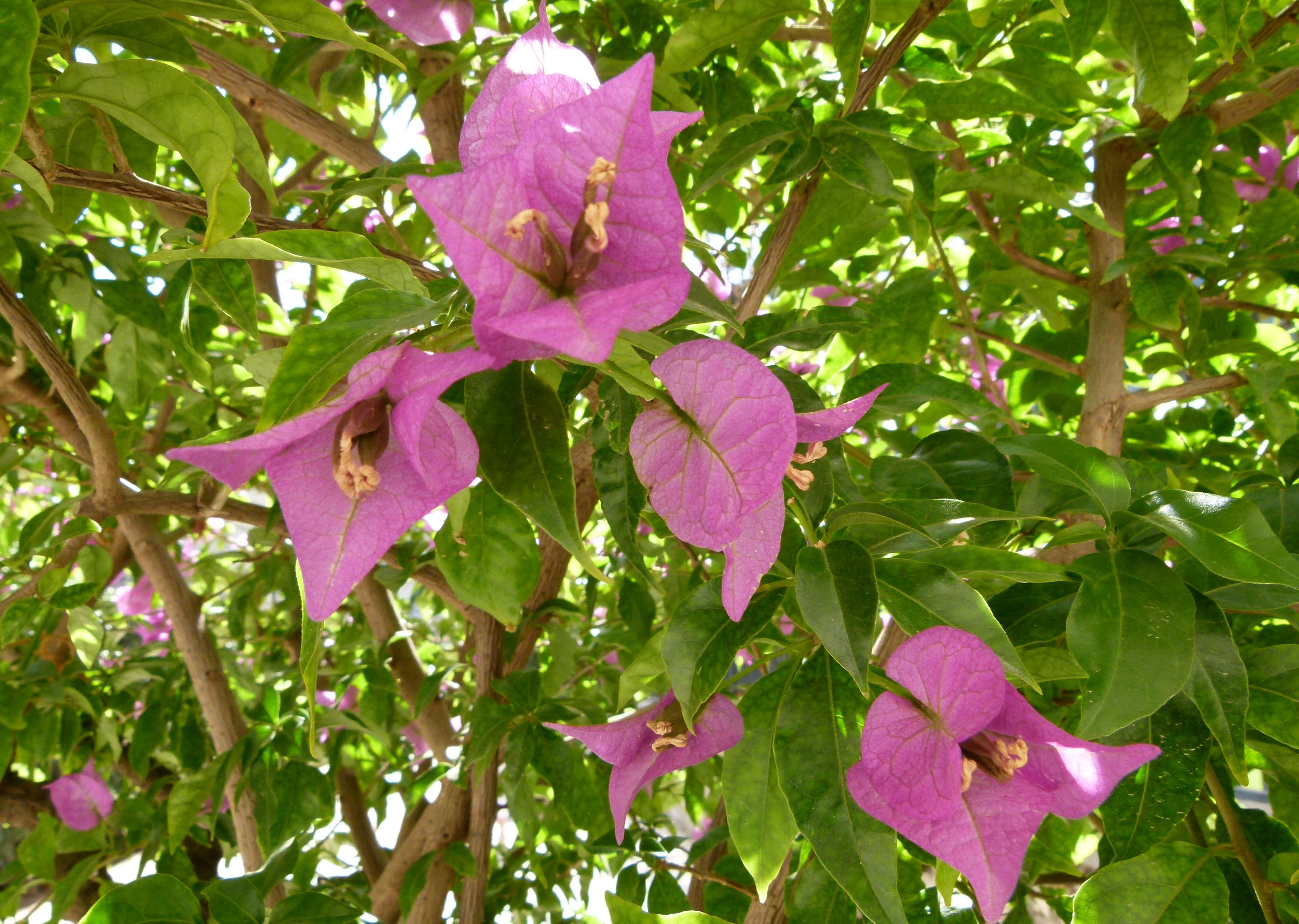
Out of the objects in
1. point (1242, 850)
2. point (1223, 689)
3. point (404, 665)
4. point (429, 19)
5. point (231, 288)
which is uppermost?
point (429, 19)

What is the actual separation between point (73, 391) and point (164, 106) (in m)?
0.32

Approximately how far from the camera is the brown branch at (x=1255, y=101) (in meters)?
0.74

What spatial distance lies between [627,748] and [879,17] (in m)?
0.44

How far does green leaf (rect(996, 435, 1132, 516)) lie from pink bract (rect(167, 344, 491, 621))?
29 cm

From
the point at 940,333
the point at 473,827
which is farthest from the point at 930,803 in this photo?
the point at 940,333

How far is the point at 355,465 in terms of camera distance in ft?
0.95

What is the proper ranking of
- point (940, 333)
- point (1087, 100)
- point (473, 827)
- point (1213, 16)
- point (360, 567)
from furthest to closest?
point (940, 333) < point (473, 827) < point (1087, 100) < point (1213, 16) < point (360, 567)

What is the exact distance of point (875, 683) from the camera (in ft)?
1.27

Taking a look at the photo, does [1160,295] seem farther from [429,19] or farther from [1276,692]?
[429,19]

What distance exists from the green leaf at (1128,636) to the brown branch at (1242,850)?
13 cm

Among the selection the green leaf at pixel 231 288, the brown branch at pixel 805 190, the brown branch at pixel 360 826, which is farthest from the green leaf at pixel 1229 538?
the brown branch at pixel 360 826

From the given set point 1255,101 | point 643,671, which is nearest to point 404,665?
point 643,671

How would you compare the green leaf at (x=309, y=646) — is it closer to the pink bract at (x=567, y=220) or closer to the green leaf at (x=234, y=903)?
the pink bract at (x=567, y=220)

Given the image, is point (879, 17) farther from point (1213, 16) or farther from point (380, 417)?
point (380, 417)
